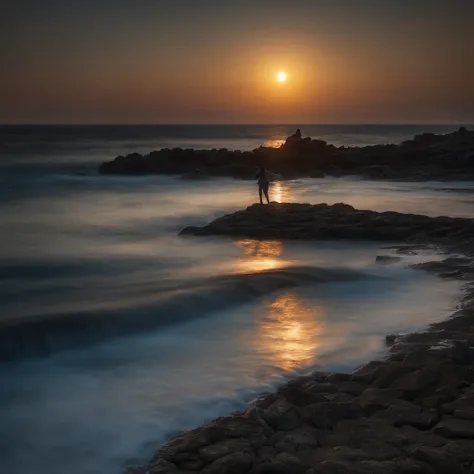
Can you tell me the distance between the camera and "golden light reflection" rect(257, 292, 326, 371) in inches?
301

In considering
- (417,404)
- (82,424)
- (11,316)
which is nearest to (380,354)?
(417,404)

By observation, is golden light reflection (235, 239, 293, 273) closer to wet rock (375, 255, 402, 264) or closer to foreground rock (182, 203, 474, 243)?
foreground rock (182, 203, 474, 243)

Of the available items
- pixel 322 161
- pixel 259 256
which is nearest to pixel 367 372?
pixel 259 256

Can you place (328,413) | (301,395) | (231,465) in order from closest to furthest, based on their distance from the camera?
(231,465), (328,413), (301,395)

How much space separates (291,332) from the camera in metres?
8.73

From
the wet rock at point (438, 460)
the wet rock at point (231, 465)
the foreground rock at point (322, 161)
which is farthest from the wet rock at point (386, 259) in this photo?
the foreground rock at point (322, 161)

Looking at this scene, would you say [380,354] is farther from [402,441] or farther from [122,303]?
[122,303]

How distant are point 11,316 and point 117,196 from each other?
24.1 metres

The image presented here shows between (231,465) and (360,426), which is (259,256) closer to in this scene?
(360,426)

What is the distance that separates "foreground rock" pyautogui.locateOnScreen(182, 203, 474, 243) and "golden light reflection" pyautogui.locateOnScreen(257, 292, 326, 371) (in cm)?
624

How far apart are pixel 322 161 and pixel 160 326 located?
38.4 m

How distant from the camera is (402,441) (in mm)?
5027

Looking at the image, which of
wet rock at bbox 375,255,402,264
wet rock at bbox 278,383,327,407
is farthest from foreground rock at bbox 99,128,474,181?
wet rock at bbox 278,383,327,407

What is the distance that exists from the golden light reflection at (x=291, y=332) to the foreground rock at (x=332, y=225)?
624 centimetres
